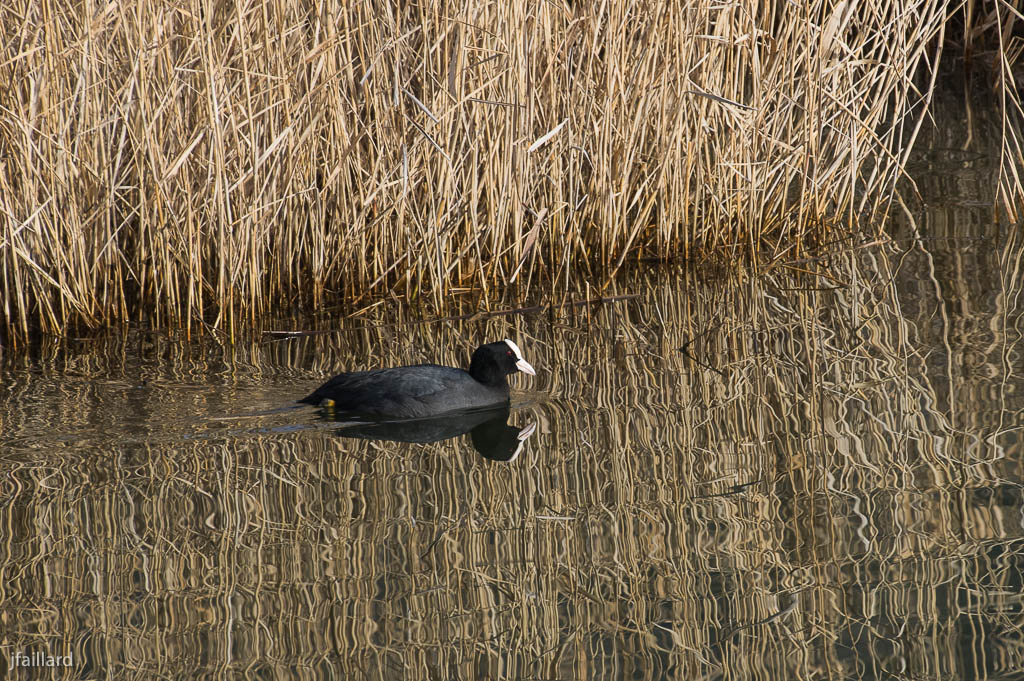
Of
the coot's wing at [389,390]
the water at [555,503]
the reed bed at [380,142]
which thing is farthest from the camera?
the reed bed at [380,142]

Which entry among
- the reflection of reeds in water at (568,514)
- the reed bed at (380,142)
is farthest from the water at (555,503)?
the reed bed at (380,142)

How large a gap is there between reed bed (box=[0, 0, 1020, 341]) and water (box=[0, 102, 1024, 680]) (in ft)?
1.19

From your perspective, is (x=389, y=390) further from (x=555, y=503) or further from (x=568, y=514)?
(x=568, y=514)

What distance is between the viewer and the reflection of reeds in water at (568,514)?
320 centimetres

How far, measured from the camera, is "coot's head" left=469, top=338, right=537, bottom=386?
16.9ft

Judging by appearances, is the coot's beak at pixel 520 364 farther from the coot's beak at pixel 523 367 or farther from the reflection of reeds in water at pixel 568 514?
the reflection of reeds in water at pixel 568 514

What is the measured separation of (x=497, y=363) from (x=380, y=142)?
1.33m

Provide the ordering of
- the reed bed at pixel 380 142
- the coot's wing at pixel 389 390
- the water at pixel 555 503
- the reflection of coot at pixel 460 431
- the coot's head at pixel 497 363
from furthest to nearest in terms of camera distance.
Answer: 1. the reed bed at pixel 380 142
2. the coot's head at pixel 497 363
3. the coot's wing at pixel 389 390
4. the reflection of coot at pixel 460 431
5. the water at pixel 555 503

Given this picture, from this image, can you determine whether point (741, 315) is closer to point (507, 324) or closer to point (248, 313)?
point (507, 324)

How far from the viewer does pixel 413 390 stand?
16.2 feet

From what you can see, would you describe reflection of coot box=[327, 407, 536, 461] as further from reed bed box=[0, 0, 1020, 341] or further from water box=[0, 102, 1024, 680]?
reed bed box=[0, 0, 1020, 341]

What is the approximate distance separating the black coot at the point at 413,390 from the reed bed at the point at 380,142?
103 cm

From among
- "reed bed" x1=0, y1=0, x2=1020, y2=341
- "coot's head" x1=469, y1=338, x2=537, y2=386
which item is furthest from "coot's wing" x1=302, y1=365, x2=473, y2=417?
"reed bed" x1=0, y1=0, x2=1020, y2=341

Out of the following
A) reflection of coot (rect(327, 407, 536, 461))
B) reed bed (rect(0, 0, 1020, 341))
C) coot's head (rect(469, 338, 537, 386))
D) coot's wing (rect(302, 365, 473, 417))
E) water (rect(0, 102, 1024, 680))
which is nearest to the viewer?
water (rect(0, 102, 1024, 680))
